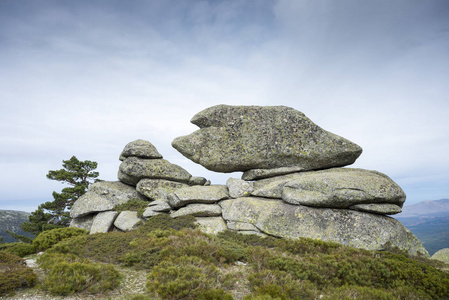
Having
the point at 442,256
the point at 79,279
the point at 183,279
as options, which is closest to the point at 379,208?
the point at 442,256

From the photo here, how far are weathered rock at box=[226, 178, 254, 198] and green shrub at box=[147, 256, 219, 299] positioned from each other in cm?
1073

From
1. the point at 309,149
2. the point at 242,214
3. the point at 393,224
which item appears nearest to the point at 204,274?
the point at 242,214

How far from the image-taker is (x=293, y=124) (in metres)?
21.7

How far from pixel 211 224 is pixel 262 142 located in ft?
28.3

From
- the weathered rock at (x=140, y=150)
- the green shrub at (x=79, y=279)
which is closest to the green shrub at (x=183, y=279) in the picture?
the green shrub at (x=79, y=279)

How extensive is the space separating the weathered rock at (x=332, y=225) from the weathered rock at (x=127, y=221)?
7293mm

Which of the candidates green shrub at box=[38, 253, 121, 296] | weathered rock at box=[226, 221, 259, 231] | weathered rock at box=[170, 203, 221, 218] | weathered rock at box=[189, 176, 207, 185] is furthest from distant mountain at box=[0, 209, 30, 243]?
green shrub at box=[38, 253, 121, 296]

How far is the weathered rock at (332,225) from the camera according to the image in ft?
48.4

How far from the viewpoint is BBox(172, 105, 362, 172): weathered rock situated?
20797 millimetres

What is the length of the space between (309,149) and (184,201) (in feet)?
38.2

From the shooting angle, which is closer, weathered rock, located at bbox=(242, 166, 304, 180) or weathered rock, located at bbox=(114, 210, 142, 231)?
weathered rock, located at bbox=(114, 210, 142, 231)

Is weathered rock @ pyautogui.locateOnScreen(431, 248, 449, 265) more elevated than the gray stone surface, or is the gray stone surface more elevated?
the gray stone surface

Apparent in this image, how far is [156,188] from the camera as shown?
74.9ft

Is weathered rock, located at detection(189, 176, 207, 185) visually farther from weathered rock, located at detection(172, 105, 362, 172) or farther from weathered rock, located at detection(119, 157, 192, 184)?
weathered rock, located at detection(172, 105, 362, 172)
